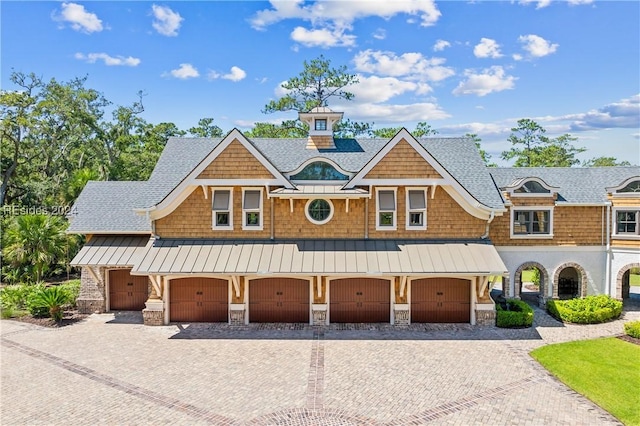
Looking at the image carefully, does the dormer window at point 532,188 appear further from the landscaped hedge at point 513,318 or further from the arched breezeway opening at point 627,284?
the landscaped hedge at point 513,318

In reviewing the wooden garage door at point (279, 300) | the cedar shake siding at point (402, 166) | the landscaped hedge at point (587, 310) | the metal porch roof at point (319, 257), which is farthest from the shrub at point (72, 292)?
the landscaped hedge at point (587, 310)

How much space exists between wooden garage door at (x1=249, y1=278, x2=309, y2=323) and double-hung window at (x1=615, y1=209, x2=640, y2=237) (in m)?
17.5

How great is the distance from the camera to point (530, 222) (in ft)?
75.1

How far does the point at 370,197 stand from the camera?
2011 cm

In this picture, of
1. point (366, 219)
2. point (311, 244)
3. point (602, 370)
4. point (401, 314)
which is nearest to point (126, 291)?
point (311, 244)

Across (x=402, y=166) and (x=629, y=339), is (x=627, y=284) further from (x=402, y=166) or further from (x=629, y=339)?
(x=402, y=166)

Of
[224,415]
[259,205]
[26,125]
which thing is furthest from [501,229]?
[26,125]

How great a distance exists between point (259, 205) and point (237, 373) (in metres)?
8.50

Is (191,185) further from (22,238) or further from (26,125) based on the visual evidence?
(26,125)

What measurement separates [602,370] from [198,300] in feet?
55.8

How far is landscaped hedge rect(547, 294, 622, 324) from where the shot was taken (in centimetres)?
1981

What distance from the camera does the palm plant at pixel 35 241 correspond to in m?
25.3

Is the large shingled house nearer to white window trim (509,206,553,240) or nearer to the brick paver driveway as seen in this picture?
the brick paver driveway

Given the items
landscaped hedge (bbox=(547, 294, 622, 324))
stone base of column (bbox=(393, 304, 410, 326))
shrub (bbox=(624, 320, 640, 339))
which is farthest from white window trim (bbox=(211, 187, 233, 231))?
A: shrub (bbox=(624, 320, 640, 339))
